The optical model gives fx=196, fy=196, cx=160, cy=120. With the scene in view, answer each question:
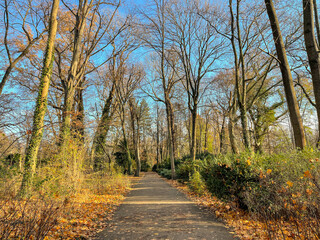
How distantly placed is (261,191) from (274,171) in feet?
1.81

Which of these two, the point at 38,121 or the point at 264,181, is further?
the point at 38,121

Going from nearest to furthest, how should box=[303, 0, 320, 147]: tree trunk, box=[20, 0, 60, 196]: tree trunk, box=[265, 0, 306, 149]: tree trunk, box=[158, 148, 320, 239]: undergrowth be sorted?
box=[158, 148, 320, 239]: undergrowth → box=[303, 0, 320, 147]: tree trunk → box=[265, 0, 306, 149]: tree trunk → box=[20, 0, 60, 196]: tree trunk

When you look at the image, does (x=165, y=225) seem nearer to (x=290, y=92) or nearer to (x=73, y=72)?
(x=290, y=92)

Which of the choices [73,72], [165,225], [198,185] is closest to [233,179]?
[165,225]

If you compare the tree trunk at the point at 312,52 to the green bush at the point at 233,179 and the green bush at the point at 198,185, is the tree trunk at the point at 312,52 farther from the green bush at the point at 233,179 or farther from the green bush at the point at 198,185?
the green bush at the point at 198,185

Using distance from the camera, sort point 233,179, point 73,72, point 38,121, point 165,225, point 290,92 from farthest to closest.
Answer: point 73,72 → point 38,121 → point 290,92 → point 233,179 → point 165,225

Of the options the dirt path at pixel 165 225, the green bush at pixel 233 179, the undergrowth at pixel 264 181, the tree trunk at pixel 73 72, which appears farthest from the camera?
the tree trunk at pixel 73 72

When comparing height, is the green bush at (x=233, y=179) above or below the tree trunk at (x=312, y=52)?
below

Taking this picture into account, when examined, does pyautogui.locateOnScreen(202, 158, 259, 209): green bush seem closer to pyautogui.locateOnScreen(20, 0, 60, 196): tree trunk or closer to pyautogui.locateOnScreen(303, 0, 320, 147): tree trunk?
pyautogui.locateOnScreen(303, 0, 320, 147): tree trunk

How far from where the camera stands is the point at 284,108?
2120 cm

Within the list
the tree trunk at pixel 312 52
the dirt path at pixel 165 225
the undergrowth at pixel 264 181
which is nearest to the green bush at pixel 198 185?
the undergrowth at pixel 264 181

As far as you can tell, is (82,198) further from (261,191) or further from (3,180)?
(261,191)

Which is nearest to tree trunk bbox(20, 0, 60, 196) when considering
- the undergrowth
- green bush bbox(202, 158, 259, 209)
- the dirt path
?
the dirt path

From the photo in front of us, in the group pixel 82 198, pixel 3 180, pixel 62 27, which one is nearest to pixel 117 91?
pixel 62 27
